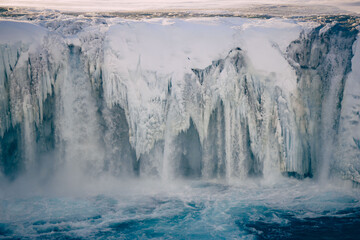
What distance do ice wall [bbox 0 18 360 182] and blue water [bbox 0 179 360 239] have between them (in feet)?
1.91

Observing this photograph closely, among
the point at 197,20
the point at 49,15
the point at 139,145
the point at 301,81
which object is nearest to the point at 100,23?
the point at 49,15

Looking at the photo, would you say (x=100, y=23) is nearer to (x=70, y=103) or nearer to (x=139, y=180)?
(x=70, y=103)

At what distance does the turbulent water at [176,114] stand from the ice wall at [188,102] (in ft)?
0.09

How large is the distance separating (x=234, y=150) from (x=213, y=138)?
Result: 2.18 feet

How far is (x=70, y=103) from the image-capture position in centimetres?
1094

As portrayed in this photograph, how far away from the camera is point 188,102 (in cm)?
1080

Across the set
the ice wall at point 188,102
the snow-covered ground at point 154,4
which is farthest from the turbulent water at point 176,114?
the snow-covered ground at point 154,4

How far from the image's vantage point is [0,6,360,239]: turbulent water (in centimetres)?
1043

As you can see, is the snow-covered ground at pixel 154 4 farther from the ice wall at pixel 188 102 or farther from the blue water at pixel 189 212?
the blue water at pixel 189 212

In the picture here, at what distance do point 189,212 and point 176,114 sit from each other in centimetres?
267

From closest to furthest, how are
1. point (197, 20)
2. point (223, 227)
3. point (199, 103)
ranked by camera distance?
point (223, 227) → point (199, 103) → point (197, 20)

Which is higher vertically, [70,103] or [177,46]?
[177,46]

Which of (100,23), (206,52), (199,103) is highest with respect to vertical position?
(100,23)

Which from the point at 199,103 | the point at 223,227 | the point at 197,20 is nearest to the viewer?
the point at 223,227
